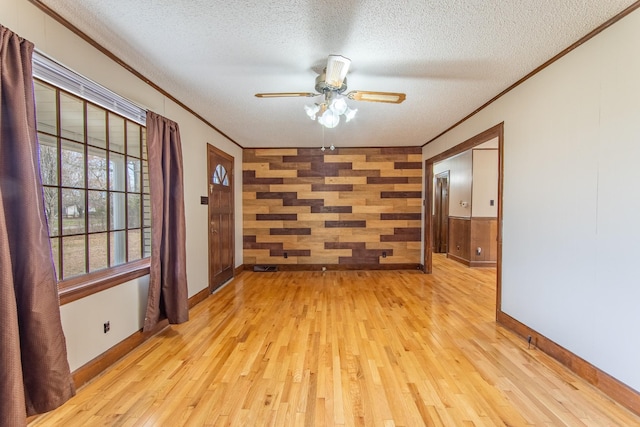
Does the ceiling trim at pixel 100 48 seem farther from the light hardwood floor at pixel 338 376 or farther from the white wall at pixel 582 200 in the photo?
the white wall at pixel 582 200

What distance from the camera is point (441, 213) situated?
733 cm

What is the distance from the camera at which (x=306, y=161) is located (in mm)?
5469

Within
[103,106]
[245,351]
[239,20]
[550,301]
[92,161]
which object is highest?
[239,20]

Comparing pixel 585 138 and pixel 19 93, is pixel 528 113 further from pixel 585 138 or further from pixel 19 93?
pixel 19 93

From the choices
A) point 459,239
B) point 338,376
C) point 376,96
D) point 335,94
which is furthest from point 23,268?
point 459,239

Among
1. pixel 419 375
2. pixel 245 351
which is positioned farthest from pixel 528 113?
pixel 245 351

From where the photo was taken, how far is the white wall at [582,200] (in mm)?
1717

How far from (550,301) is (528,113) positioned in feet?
5.57

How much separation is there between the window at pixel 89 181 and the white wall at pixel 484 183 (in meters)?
5.81

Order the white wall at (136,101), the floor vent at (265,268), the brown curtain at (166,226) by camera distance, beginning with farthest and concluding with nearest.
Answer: the floor vent at (265,268), the brown curtain at (166,226), the white wall at (136,101)

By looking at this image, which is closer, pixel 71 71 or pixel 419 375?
pixel 71 71

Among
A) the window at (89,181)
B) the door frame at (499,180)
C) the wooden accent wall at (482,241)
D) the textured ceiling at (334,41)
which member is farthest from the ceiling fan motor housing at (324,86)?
the wooden accent wall at (482,241)

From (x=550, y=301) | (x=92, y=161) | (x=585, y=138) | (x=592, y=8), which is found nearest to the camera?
(x=592, y=8)

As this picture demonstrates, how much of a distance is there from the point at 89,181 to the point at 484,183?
6.30m
